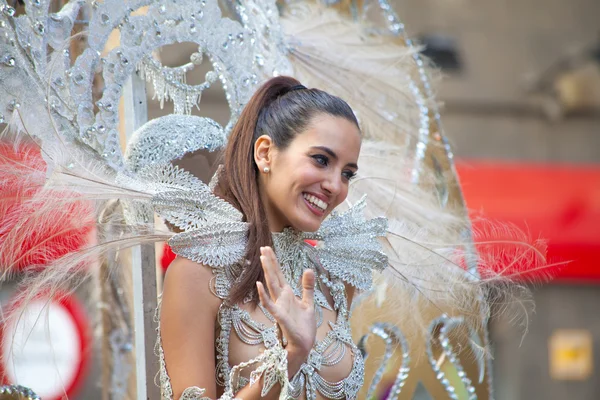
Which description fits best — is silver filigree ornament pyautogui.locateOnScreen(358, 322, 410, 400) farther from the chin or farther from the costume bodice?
the chin

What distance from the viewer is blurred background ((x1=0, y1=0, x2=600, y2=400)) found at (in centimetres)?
823

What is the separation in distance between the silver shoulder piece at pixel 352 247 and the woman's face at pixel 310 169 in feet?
0.76

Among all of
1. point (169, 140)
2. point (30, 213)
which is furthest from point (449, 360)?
point (30, 213)

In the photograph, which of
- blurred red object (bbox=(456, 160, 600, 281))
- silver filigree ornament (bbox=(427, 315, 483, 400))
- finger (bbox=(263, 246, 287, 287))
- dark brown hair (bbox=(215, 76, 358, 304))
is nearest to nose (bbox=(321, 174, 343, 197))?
dark brown hair (bbox=(215, 76, 358, 304))

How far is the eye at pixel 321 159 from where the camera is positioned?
1987mm

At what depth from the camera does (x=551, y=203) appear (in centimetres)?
734

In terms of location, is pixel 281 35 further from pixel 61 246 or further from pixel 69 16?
pixel 61 246

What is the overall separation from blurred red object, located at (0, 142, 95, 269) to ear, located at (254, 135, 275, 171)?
45 centimetres

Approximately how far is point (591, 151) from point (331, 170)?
7574 millimetres

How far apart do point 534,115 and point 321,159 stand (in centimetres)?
740

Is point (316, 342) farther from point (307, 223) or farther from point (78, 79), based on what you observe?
point (78, 79)

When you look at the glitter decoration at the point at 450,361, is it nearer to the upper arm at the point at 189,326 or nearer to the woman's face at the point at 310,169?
the woman's face at the point at 310,169

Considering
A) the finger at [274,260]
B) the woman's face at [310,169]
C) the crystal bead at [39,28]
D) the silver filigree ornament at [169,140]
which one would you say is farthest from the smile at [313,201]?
the crystal bead at [39,28]

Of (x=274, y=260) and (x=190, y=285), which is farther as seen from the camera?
(x=190, y=285)
